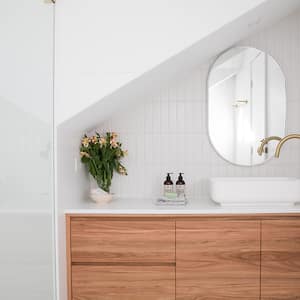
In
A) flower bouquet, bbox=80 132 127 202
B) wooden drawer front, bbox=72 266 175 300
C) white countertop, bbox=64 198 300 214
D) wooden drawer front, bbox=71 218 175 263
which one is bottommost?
wooden drawer front, bbox=72 266 175 300

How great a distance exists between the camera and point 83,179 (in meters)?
2.55

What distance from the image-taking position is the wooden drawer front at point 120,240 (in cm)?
218

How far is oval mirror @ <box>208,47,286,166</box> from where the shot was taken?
2635 millimetres

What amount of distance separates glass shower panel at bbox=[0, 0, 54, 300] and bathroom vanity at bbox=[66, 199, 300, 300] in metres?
0.36

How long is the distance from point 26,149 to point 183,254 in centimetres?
121

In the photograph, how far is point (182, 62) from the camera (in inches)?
87.8

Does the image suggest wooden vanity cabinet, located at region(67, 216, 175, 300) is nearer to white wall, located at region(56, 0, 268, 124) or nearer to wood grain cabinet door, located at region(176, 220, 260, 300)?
wood grain cabinet door, located at region(176, 220, 260, 300)

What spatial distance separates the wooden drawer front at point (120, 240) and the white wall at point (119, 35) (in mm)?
670

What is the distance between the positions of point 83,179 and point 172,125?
71 centimetres

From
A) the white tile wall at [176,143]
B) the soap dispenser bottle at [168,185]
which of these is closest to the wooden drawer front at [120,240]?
the soap dispenser bottle at [168,185]

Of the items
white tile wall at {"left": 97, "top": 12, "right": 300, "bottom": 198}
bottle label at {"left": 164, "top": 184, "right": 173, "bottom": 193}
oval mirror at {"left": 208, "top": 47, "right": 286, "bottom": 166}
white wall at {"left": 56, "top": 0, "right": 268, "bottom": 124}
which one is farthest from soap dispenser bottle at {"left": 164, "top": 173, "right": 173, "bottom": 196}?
white wall at {"left": 56, "top": 0, "right": 268, "bottom": 124}

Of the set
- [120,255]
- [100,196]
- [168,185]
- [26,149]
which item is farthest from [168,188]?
[26,149]

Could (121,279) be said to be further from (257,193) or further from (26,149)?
(26,149)

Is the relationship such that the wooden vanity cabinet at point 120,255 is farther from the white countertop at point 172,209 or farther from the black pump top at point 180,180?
the black pump top at point 180,180
